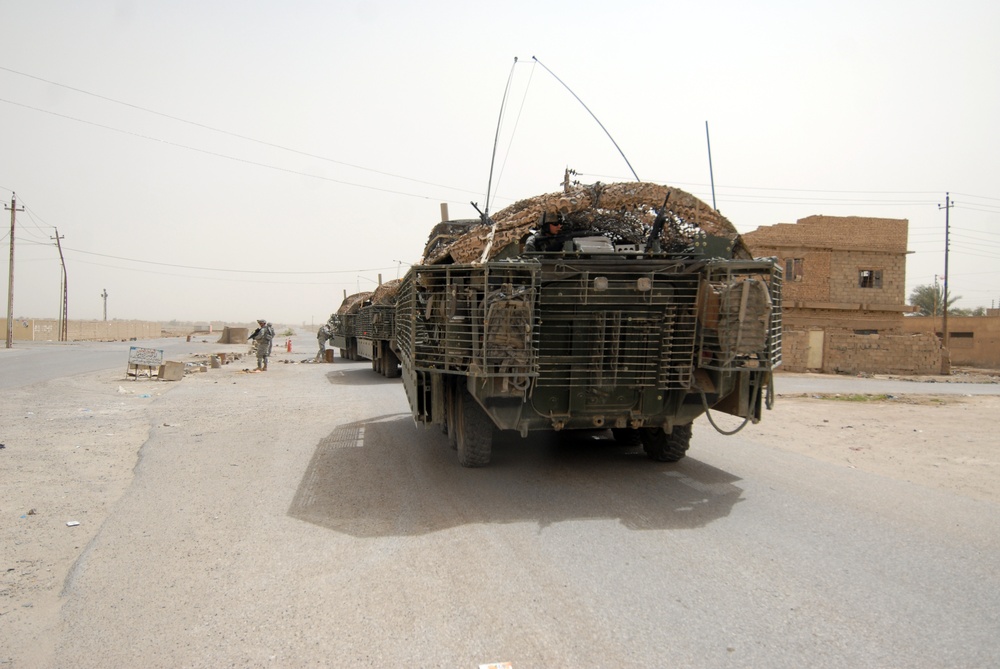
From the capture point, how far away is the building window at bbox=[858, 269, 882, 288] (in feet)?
83.9

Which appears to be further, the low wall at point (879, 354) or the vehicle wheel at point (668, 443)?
the low wall at point (879, 354)

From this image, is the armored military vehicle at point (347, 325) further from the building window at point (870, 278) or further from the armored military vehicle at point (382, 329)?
the building window at point (870, 278)

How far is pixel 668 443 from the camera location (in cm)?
654

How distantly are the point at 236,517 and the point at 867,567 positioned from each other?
423 cm

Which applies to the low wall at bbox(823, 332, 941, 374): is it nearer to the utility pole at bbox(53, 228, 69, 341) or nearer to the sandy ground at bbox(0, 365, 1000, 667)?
the sandy ground at bbox(0, 365, 1000, 667)

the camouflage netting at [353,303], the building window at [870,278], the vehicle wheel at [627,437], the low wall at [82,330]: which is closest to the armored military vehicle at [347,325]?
the camouflage netting at [353,303]

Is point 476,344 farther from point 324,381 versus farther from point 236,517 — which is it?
point 324,381

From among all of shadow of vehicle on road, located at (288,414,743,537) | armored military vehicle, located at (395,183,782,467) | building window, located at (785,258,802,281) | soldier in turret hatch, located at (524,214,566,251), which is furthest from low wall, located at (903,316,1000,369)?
soldier in turret hatch, located at (524,214,566,251)

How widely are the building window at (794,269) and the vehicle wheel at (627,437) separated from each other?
19.9 metres

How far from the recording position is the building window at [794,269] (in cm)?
2494

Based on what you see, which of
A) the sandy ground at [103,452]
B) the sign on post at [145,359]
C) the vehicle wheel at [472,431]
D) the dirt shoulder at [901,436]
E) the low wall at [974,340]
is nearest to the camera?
the sandy ground at [103,452]

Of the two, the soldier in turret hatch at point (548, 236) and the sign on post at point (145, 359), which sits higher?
the soldier in turret hatch at point (548, 236)

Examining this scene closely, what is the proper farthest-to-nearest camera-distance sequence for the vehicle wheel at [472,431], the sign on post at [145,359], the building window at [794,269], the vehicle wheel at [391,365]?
the building window at [794,269] < the vehicle wheel at [391,365] < the sign on post at [145,359] < the vehicle wheel at [472,431]

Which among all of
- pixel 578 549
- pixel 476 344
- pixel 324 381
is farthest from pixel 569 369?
pixel 324 381
